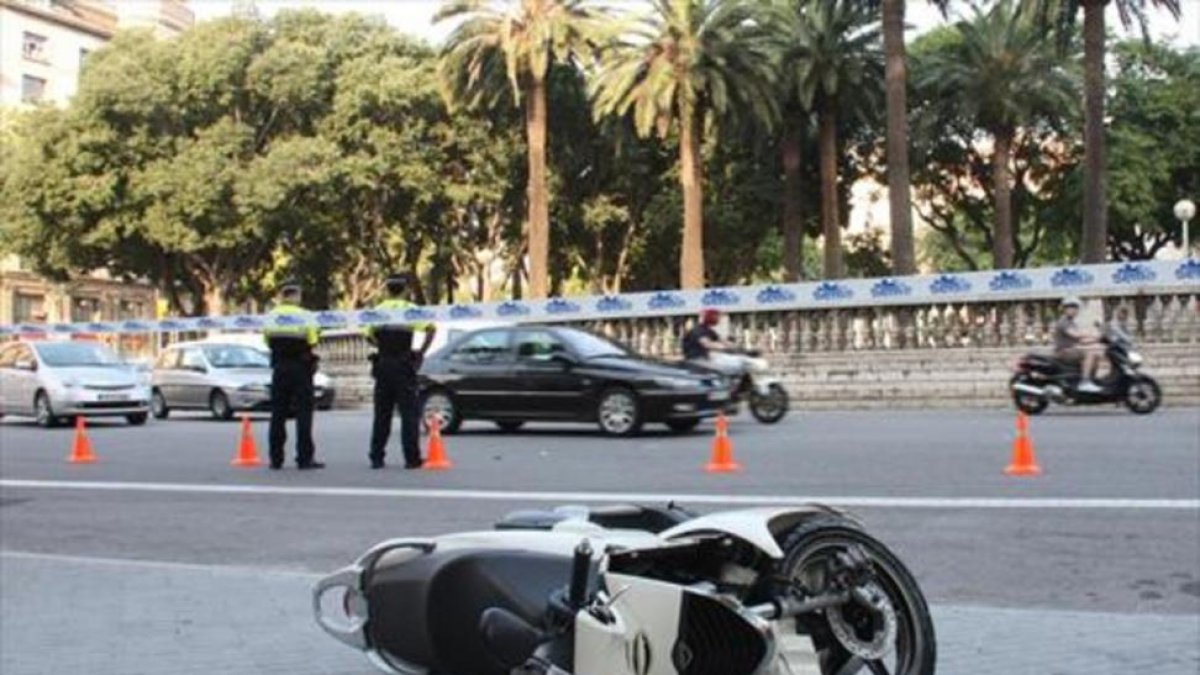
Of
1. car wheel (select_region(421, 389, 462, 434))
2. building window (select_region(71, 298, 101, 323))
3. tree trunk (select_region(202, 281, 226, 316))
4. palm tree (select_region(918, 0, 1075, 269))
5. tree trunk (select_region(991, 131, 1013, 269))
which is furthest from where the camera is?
building window (select_region(71, 298, 101, 323))

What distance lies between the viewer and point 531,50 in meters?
41.4

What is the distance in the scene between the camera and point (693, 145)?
4319 cm

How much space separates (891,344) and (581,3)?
67.7 ft

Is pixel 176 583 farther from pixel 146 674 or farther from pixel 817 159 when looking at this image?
pixel 817 159

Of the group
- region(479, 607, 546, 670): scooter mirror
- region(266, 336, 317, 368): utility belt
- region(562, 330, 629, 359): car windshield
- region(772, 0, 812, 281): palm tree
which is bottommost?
region(479, 607, 546, 670): scooter mirror

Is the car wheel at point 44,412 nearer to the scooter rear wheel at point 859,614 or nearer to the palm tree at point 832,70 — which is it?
the scooter rear wheel at point 859,614

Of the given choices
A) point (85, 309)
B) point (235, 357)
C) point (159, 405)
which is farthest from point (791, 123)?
point (85, 309)

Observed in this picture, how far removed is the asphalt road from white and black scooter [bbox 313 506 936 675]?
82.1 inches

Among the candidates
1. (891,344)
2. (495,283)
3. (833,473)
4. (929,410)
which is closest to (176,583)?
(833,473)

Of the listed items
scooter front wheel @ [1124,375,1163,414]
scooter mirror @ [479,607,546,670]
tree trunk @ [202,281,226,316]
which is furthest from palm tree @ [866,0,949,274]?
tree trunk @ [202,281,226,316]

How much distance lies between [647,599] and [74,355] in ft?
74.0

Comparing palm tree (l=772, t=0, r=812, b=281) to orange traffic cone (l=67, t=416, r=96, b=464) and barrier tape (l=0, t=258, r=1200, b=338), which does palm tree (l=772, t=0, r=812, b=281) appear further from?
orange traffic cone (l=67, t=416, r=96, b=464)

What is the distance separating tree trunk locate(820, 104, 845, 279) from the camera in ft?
144

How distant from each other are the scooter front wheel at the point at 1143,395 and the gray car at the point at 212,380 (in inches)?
605
